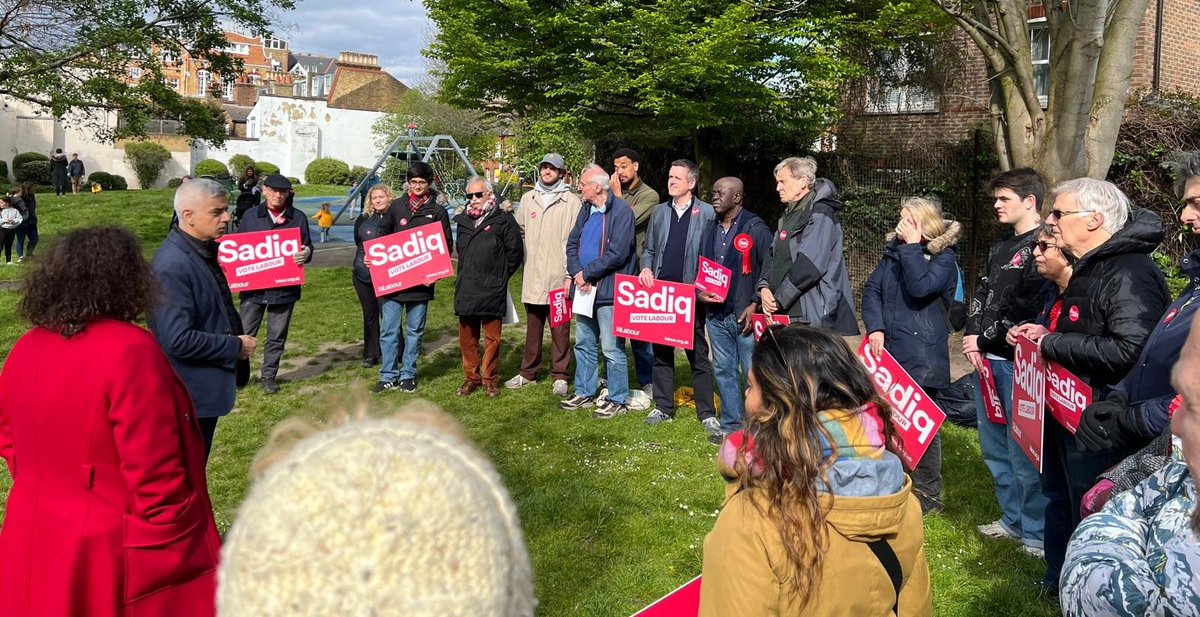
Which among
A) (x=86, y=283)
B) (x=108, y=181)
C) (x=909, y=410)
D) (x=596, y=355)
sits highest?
(x=108, y=181)

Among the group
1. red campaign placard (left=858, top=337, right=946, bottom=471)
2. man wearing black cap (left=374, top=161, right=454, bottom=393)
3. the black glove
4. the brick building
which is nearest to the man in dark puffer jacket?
the black glove

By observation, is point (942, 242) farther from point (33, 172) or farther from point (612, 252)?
point (33, 172)

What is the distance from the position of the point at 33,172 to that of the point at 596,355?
42.2 metres

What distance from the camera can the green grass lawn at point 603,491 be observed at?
15.1ft

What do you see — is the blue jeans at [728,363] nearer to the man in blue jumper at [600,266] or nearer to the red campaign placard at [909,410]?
the man in blue jumper at [600,266]

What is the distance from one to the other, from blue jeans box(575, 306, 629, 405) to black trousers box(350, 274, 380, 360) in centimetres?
285

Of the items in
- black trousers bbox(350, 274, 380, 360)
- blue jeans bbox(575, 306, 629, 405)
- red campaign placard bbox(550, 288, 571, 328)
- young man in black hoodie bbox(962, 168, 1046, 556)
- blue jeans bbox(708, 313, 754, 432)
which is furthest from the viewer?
black trousers bbox(350, 274, 380, 360)

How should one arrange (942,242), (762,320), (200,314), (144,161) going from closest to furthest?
(200,314)
(942,242)
(762,320)
(144,161)

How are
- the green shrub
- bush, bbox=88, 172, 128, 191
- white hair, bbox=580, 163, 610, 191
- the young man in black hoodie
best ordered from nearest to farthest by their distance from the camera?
the young man in black hoodie, white hair, bbox=580, 163, 610, 191, the green shrub, bush, bbox=88, 172, 128, 191

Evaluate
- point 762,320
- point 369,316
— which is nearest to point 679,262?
point 762,320

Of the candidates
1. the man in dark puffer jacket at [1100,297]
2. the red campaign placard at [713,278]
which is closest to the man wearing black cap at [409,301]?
the red campaign placard at [713,278]

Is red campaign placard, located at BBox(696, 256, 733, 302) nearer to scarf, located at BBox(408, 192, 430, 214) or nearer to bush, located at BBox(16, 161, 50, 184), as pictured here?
scarf, located at BBox(408, 192, 430, 214)

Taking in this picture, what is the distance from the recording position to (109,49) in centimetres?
1877

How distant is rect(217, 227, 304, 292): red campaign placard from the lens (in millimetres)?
8445
